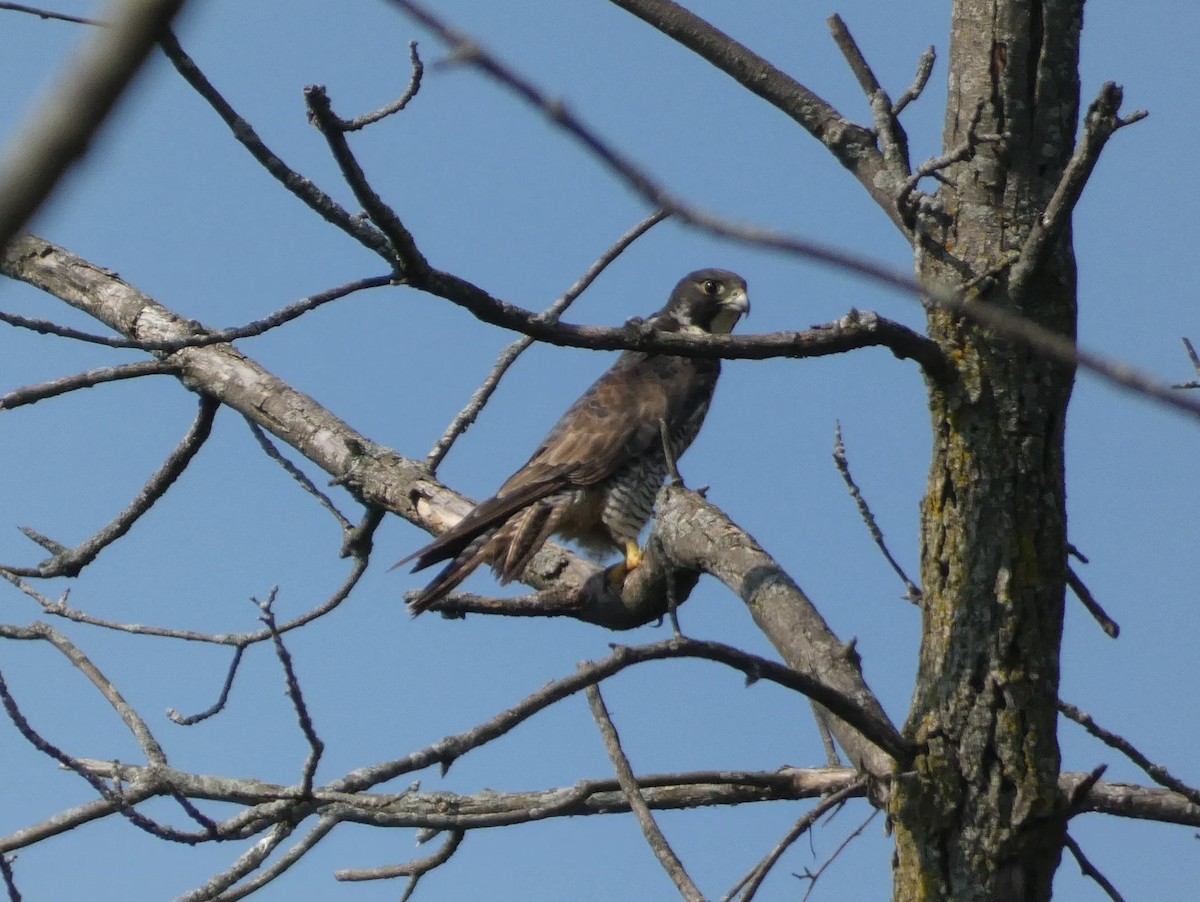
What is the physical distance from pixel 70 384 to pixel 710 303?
409 cm

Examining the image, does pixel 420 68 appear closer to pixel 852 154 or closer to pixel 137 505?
pixel 852 154

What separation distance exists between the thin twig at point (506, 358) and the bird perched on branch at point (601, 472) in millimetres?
222

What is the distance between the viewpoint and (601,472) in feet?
18.4

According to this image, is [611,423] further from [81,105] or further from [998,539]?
[81,105]

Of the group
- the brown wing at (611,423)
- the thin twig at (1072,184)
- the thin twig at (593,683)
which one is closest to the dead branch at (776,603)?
the thin twig at (593,683)

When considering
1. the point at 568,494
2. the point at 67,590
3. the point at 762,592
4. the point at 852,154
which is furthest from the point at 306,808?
the point at 568,494

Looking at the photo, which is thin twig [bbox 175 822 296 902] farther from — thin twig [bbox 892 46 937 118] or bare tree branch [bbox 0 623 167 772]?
thin twig [bbox 892 46 937 118]

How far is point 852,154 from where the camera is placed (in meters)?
2.94

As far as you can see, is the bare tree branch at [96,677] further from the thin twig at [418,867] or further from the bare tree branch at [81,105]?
the bare tree branch at [81,105]

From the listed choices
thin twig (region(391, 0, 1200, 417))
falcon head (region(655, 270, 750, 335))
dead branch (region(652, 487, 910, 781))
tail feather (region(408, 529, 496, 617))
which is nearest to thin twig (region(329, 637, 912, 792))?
dead branch (region(652, 487, 910, 781))

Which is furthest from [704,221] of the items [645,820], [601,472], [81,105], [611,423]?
[611,423]

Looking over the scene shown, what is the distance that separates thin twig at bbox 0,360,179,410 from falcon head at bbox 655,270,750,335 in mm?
3583

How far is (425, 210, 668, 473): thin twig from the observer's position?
4203 millimetres

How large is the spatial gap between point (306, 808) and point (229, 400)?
2.17 metres
